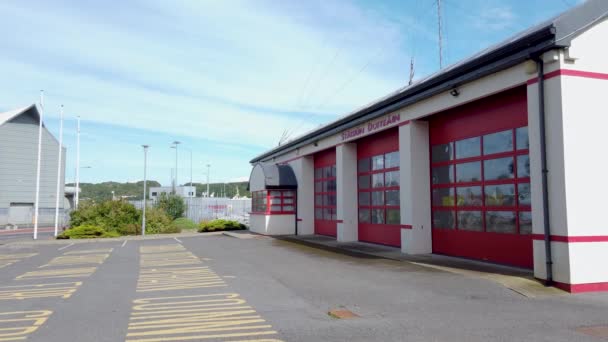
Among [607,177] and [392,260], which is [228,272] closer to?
[392,260]

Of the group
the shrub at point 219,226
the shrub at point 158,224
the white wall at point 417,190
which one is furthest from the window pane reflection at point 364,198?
the shrub at point 158,224

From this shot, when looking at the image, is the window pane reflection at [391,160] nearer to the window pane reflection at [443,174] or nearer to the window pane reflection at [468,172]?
the window pane reflection at [443,174]

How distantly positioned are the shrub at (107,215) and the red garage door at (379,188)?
67.1 ft

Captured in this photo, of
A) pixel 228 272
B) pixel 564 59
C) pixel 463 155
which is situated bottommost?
pixel 228 272

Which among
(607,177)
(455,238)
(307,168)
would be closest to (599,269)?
(607,177)

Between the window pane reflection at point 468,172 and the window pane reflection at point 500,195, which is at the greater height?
the window pane reflection at point 468,172

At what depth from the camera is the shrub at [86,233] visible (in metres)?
29.3

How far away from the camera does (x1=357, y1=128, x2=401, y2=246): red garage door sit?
17.3m

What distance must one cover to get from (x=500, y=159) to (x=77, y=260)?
1412 centimetres

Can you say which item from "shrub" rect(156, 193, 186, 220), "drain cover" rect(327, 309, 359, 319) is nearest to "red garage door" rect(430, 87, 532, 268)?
"drain cover" rect(327, 309, 359, 319)

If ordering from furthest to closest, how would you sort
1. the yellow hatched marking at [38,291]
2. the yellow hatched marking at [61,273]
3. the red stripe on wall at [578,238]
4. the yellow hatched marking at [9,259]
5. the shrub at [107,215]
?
the shrub at [107,215], the yellow hatched marking at [9,259], the yellow hatched marking at [61,273], the yellow hatched marking at [38,291], the red stripe on wall at [578,238]

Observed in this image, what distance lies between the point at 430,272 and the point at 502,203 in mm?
2615

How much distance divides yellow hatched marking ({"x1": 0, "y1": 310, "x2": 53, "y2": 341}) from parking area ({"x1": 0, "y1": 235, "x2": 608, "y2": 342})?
0.05 ft

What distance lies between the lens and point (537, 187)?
9984mm
